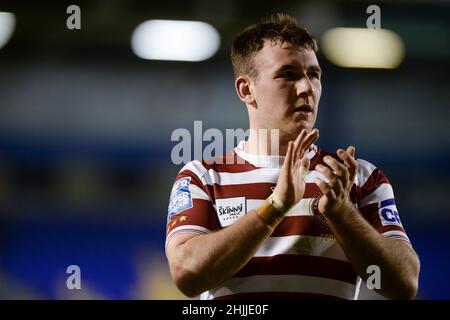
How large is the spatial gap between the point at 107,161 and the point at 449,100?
1.07 metres

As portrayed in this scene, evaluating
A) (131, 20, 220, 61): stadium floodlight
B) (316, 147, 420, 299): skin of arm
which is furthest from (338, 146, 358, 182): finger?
(131, 20, 220, 61): stadium floodlight

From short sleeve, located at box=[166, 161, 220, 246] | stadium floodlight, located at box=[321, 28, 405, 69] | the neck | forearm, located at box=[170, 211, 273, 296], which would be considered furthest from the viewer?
stadium floodlight, located at box=[321, 28, 405, 69]

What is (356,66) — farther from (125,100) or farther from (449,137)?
(125,100)

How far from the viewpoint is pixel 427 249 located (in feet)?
5.82

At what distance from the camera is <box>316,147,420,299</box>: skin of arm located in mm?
1543

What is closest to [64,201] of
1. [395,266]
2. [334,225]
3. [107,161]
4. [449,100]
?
[107,161]

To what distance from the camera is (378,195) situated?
168cm

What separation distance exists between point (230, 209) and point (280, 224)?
14 centimetres

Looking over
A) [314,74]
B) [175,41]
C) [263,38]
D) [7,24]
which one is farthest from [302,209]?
[7,24]

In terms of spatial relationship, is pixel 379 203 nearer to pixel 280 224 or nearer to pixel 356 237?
pixel 356 237

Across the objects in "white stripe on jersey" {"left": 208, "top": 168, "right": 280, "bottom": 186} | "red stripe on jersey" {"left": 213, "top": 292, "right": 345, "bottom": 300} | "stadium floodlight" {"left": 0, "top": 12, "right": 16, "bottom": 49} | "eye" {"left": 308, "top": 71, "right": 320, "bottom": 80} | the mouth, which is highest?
"stadium floodlight" {"left": 0, "top": 12, "right": 16, "bottom": 49}

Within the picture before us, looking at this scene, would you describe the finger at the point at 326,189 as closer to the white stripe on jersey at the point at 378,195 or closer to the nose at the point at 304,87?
the white stripe on jersey at the point at 378,195

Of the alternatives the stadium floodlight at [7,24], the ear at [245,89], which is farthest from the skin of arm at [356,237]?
the stadium floodlight at [7,24]

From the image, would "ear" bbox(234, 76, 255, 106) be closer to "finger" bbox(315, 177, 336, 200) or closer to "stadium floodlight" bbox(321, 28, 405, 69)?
"stadium floodlight" bbox(321, 28, 405, 69)
